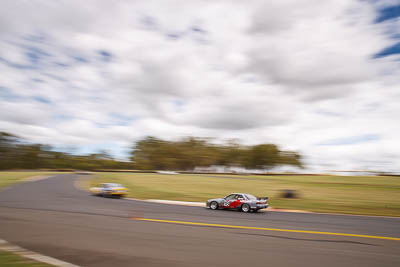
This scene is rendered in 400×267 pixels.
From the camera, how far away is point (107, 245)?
7.33 metres

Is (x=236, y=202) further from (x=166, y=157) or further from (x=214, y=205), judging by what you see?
(x=166, y=157)

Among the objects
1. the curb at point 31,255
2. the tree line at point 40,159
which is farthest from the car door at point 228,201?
the tree line at point 40,159

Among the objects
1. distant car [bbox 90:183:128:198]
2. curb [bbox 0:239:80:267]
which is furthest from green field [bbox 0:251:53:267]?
distant car [bbox 90:183:128:198]

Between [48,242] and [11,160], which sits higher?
[11,160]

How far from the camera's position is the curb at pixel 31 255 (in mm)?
5596

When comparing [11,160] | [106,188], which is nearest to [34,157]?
[11,160]

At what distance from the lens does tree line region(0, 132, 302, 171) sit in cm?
9450

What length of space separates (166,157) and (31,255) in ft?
322

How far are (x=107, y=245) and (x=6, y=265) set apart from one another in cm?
262

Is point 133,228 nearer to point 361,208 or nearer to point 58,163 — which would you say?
point 361,208

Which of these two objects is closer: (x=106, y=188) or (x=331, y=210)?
(x=331, y=210)

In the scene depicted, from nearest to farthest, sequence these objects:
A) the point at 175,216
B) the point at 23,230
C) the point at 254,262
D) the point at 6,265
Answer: the point at 6,265
the point at 254,262
the point at 23,230
the point at 175,216

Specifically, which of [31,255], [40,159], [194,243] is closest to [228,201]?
[194,243]

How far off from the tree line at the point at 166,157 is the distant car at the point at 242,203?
78789 mm
